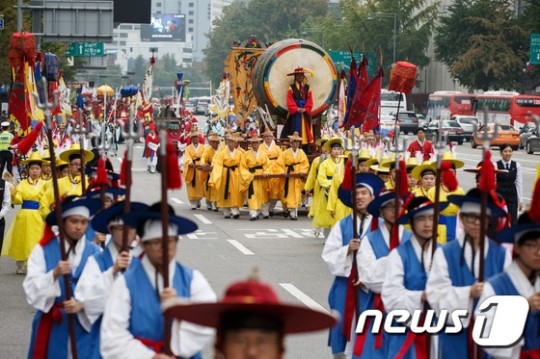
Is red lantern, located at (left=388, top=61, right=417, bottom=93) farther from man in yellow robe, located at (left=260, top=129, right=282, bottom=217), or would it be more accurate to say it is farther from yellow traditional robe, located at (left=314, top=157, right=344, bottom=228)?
man in yellow robe, located at (left=260, top=129, right=282, bottom=217)

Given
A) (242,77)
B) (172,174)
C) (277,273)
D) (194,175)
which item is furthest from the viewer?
(242,77)

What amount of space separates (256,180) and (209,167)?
79.6 inches

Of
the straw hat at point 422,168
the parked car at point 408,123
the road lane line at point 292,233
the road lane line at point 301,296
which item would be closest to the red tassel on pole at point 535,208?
the straw hat at point 422,168

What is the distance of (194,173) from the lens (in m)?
26.9

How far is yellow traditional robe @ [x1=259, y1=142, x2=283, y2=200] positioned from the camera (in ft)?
81.8

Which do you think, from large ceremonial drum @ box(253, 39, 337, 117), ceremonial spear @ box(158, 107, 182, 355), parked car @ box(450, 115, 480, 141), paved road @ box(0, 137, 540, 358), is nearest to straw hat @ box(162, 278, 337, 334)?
ceremonial spear @ box(158, 107, 182, 355)

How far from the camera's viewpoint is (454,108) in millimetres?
75938

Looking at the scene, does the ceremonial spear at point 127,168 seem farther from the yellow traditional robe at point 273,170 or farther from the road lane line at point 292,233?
the yellow traditional robe at point 273,170

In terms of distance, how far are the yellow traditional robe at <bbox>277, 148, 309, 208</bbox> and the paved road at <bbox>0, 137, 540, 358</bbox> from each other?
14.9 inches

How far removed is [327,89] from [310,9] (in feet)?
344

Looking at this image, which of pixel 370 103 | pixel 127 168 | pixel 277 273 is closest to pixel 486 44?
pixel 370 103

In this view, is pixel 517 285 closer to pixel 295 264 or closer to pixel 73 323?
pixel 73 323

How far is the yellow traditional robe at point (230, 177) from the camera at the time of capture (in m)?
25.0

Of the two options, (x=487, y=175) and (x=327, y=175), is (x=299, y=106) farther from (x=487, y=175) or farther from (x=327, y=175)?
(x=487, y=175)
